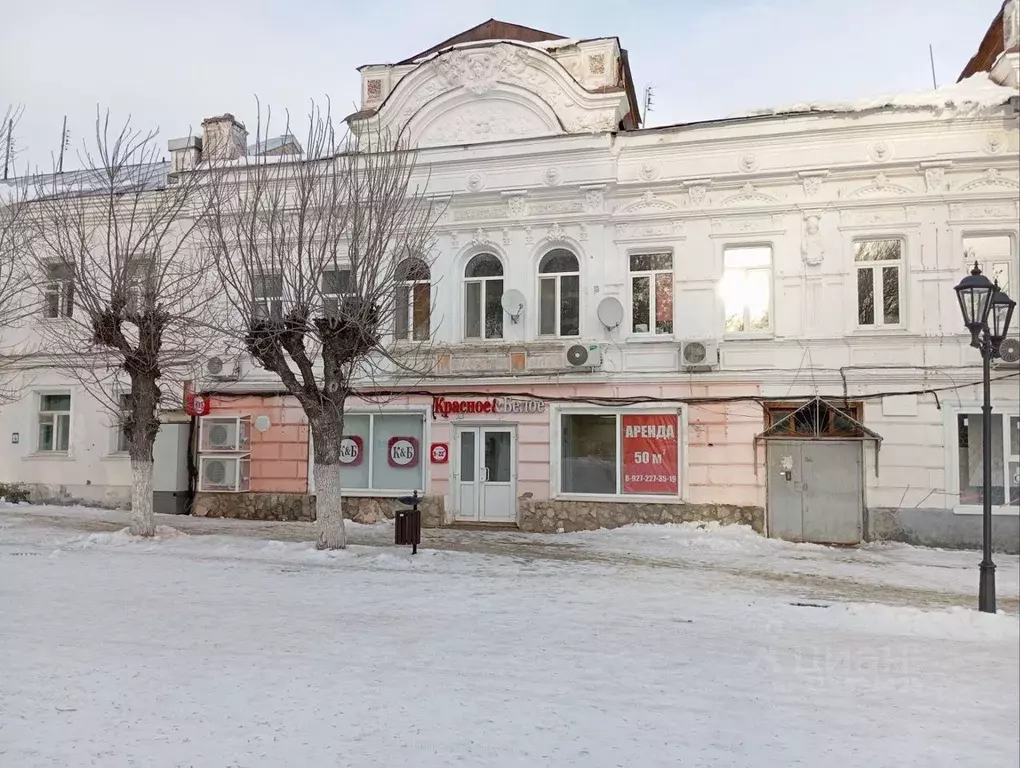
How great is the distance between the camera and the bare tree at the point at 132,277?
11648 mm

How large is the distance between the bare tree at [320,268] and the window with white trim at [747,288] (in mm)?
5936

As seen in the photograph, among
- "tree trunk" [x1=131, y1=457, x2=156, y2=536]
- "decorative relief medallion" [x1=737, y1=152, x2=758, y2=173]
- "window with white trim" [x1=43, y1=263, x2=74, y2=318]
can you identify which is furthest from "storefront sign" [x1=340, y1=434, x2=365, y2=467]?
"decorative relief medallion" [x1=737, y1=152, x2=758, y2=173]

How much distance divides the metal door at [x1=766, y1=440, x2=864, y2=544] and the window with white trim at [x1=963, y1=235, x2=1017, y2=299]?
12.0ft

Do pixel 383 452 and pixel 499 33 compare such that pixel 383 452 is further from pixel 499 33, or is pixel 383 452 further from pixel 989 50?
pixel 989 50

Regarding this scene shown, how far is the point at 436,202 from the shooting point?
588 inches

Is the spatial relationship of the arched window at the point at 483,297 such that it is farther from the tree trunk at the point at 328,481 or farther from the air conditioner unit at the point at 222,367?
the air conditioner unit at the point at 222,367

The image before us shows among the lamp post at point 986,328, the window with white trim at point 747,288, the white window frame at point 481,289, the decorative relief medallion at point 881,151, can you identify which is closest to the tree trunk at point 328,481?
the white window frame at point 481,289

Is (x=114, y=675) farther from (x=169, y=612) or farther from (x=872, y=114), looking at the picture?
(x=872, y=114)

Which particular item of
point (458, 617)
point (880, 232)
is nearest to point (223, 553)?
point (458, 617)

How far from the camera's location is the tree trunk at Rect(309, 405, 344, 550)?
1102cm

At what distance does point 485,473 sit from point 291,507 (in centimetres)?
408

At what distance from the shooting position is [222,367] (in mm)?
15789

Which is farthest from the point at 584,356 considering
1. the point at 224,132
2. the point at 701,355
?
the point at 224,132

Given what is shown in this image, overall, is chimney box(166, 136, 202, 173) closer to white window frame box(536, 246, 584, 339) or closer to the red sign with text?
white window frame box(536, 246, 584, 339)
